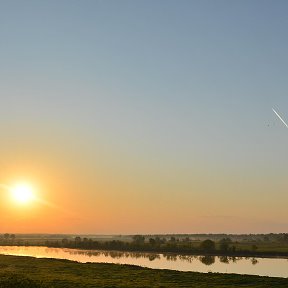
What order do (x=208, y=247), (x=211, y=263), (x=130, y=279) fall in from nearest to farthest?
(x=130, y=279)
(x=211, y=263)
(x=208, y=247)

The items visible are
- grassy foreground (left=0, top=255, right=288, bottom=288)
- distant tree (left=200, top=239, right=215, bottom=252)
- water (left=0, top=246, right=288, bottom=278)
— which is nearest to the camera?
grassy foreground (left=0, top=255, right=288, bottom=288)

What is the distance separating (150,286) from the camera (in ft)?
146

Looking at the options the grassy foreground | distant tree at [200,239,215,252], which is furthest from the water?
the grassy foreground

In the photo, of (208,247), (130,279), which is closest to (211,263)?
(208,247)

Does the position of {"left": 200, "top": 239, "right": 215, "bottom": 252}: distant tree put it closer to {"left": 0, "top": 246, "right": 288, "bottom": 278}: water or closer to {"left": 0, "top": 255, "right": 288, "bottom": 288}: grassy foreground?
{"left": 0, "top": 246, "right": 288, "bottom": 278}: water

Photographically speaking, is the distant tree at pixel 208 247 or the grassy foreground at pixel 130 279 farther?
the distant tree at pixel 208 247

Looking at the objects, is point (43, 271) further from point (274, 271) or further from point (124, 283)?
point (274, 271)

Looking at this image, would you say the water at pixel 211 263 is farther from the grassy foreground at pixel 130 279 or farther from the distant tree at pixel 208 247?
the grassy foreground at pixel 130 279

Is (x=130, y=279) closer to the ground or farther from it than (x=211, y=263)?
closer to the ground

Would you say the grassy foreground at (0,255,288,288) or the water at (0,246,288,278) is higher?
the water at (0,246,288,278)

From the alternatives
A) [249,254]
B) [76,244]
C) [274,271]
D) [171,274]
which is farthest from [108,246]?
[171,274]

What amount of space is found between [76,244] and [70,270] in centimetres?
10687

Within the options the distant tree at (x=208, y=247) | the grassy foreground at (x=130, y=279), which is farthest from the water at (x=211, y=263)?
the grassy foreground at (x=130, y=279)

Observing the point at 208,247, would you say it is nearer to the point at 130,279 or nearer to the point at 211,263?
the point at 211,263
